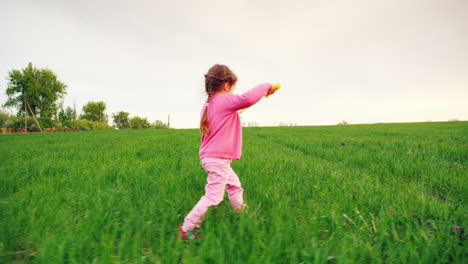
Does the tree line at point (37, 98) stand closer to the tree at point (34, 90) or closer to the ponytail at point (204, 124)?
the tree at point (34, 90)

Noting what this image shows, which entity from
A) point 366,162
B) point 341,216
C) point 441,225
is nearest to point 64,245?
point 341,216

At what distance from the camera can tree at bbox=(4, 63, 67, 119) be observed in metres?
46.8

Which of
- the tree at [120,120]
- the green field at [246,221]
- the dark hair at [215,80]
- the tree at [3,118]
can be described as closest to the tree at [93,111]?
the tree at [120,120]

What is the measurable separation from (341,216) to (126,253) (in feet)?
5.73

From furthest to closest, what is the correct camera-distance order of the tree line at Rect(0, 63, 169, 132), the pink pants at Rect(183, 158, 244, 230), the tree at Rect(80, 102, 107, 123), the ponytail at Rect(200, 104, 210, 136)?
the tree at Rect(80, 102, 107, 123) → the tree line at Rect(0, 63, 169, 132) → the ponytail at Rect(200, 104, 210, 136) → the pink pants at Rect(183, 158, 244, 230)

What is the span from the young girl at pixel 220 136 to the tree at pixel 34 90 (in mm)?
58443

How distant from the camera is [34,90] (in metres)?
47.0

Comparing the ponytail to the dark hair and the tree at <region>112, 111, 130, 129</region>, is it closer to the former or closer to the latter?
the dark hair

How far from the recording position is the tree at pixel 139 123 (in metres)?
87.9

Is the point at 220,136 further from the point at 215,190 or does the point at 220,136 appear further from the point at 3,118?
the point at 3,118

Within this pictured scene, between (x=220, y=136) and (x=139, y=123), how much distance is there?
94.5 meters

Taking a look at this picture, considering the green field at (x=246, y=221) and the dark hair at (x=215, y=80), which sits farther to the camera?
the dark hair at (x=215, y=80)

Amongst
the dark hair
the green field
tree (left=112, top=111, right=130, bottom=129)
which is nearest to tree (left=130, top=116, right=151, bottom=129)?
tree (left=112, top=111, right=130, bottom=129)

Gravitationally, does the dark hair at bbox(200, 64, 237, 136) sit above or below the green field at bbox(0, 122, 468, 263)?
above
